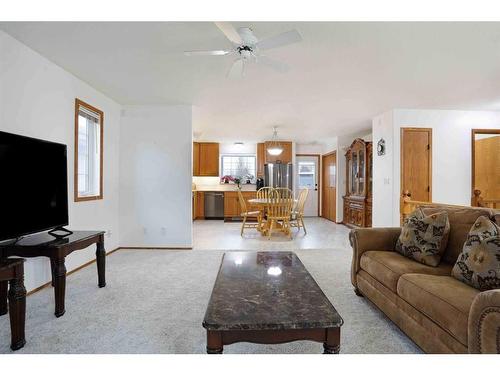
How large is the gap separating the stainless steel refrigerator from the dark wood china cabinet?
1524 mm

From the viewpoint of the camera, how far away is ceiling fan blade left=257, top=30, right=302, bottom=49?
6.41ft

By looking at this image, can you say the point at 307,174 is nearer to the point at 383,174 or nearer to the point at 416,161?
the point at 383,174

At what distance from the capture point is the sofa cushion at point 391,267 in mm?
1930

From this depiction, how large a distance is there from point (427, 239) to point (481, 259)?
1.71ft

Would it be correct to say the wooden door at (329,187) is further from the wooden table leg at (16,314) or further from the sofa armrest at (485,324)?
the wooden table leg at (16,314)

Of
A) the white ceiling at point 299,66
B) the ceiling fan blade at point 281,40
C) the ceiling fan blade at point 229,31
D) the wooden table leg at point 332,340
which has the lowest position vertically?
the wooden table leg at point 332,340

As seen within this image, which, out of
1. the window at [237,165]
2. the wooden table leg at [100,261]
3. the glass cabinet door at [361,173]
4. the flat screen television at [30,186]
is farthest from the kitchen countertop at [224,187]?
the flat screen television at [30,186]

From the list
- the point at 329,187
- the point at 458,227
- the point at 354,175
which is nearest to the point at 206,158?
the point at 329,187

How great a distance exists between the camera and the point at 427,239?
2109 millimetres

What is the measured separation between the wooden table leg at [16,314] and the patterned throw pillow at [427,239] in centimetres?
279

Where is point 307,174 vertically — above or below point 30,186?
above

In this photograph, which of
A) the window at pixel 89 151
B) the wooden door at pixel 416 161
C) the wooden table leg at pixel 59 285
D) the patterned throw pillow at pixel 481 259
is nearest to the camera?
the patterned throw pillow at pixel 481 259

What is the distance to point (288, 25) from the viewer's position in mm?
2195
